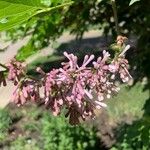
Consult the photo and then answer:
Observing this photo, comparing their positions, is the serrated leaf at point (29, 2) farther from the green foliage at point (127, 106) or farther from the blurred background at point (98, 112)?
the green foliage at point (127, 106)

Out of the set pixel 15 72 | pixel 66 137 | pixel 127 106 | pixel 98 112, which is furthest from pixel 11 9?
pixel 127 106

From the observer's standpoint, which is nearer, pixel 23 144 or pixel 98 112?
pixel 23 144

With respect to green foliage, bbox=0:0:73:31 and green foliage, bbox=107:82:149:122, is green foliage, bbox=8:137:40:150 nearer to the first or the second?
green foliage, bbox=107:82:149:122

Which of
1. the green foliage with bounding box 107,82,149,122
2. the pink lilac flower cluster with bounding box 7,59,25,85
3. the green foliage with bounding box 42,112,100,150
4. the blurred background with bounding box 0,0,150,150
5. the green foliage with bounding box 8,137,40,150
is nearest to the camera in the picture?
the pink lilac flower cluster with bounding box 7,59,25,85

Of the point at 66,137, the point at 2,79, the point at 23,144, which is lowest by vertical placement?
the point at 23,144

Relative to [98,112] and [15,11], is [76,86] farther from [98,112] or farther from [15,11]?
[98,112]

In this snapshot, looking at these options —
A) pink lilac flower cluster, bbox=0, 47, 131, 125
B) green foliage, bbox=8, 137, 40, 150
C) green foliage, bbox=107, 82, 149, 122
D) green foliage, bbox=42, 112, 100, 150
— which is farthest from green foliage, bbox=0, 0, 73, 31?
green foliage, bbox=107, 82, 149, 122

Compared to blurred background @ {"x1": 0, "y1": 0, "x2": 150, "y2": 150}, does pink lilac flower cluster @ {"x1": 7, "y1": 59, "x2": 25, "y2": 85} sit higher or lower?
higher
